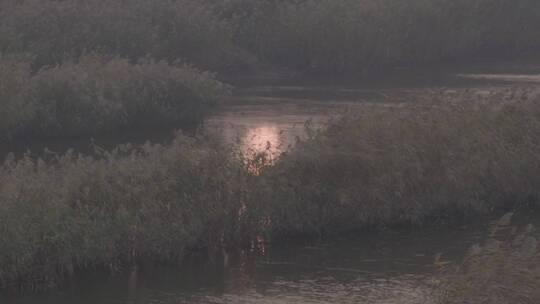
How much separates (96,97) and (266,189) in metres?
13.8

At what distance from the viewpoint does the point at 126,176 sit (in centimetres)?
1792

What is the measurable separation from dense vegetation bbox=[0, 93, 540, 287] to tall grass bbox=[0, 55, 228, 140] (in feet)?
35.8

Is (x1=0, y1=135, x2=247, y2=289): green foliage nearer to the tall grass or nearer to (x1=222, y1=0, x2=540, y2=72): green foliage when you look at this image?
the tall grass

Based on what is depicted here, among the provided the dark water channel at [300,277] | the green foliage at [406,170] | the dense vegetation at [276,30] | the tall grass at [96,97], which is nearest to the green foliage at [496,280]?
the dark water channel at [300,277]

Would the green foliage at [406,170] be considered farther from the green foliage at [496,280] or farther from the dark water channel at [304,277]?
the green foliage at [496,280]

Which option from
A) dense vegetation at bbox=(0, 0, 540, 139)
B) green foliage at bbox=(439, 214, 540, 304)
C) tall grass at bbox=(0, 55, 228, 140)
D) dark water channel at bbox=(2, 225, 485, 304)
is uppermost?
dense vegetation at bbox=(0, 0, 540, 139)

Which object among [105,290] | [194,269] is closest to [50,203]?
[105,290]

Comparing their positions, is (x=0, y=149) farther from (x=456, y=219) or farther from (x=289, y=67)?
(x=289, y=67)

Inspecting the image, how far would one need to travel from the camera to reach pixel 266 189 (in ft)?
61.5

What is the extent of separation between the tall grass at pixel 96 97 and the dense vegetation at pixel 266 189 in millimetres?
10905

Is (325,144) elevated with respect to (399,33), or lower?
lower

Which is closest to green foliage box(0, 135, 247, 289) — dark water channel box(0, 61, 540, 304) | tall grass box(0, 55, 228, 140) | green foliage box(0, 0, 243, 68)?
dark water channel box(0, 61, 540, 304)

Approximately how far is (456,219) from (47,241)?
8.40 meters

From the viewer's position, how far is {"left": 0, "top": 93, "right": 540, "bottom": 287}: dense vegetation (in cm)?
1658
